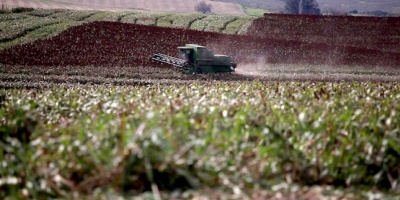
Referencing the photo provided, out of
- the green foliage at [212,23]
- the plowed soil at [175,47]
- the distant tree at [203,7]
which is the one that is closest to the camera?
the plowed soil at [175,47]

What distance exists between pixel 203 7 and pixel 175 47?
79.9 meters

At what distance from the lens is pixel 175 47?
1596 inches

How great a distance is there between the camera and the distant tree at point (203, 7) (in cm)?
11644

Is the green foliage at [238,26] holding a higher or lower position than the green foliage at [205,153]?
lower

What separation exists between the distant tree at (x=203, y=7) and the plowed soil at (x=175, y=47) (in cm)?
6573

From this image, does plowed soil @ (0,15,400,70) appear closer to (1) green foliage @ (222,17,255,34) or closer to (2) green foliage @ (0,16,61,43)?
(2) green foliage @ (0,16,61,43)

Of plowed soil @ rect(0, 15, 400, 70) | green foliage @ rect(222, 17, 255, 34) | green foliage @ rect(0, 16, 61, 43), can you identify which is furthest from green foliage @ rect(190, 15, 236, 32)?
green foliage @ rect(0, 16, 61, 43)

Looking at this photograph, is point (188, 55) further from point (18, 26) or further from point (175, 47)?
point (18, 26)

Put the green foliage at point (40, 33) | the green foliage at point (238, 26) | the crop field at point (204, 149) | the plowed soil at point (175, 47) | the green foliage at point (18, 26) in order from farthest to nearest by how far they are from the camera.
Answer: the green foliage at point (238, 26), the green foliage at point (18, 26), the green foliage at point (40, 33), the plowed soil at point (175, 47), the crop field at point (204, 149)

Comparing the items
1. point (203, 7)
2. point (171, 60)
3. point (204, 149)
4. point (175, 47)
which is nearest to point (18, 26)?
point (175, 47)

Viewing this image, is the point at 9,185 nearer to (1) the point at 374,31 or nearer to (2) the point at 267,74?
(2) the point at 267,74

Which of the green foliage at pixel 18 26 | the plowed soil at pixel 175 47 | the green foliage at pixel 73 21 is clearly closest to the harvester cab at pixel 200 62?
the plowed soil at pixel 175 47

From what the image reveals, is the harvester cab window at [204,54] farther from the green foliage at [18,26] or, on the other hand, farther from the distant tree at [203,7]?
the distant tree at [203,7]

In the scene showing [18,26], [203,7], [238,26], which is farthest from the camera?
[203,7]
